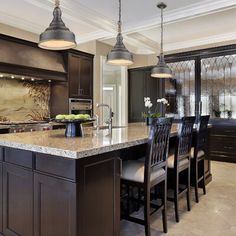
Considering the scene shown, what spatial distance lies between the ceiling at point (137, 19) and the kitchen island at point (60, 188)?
288 centimetres

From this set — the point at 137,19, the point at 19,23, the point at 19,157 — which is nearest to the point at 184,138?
the point at 19,157

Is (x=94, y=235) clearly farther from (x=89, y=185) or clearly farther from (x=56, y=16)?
(x=56, y=16)

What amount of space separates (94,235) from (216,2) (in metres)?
3.95

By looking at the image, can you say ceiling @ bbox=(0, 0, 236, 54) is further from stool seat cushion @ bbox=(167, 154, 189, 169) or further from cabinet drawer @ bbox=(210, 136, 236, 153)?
stool seat cushion @ bbox=(167, 154, 189, 169)

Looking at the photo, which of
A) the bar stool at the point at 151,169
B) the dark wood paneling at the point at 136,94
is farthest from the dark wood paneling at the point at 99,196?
the dark wood paneling at the point at 136,94

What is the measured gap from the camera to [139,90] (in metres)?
7.23

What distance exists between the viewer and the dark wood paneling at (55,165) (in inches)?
61.0

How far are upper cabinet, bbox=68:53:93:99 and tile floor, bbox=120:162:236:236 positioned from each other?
347cm

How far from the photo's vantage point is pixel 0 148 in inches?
82.8

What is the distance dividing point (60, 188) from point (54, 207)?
0.54 feet

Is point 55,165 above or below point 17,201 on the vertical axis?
above

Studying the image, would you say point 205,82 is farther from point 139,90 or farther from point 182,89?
point 139,90

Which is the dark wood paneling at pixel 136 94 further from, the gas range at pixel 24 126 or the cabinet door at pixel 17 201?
the cabinet door at pixel 17 201

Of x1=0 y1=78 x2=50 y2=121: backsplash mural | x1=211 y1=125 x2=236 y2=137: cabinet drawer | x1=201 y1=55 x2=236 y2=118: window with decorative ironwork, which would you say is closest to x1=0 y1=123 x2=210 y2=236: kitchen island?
x1=0 y1=78 x2=50 y2=121: backsplash mural
